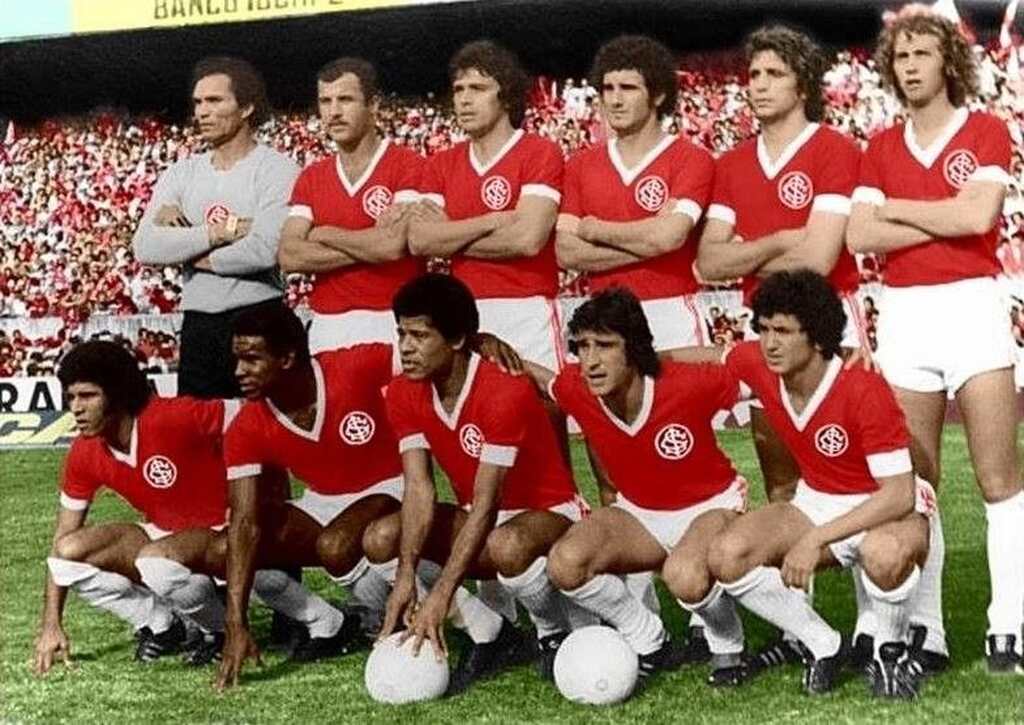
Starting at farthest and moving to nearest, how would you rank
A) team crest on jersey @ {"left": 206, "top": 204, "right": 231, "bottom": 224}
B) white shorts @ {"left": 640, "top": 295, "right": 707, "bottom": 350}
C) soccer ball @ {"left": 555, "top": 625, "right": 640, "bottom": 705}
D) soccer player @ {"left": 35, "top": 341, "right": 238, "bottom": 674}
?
team crest on jersey @ {"left": 206, "top": 204, "right": 231, "bottom": 224} < soccer player @ {"left": 35, "top": 341, "right": 238, "bottom": 674} < white shorts @ {"left": 640, "top": 295, "right": 707, "bottom": 350} < soccer ball @ {"left": 555, "top": 625, "right": 640, "bottom": 705}

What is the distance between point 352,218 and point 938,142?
119 centimetres

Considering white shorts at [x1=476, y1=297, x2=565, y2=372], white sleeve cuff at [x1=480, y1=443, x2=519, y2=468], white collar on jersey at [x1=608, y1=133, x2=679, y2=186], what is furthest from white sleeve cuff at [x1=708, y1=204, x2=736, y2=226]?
white sleeve cuff at [x1=480, y1=443, x2=519, y2=468]

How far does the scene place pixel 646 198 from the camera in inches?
113

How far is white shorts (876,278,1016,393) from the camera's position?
2645mm

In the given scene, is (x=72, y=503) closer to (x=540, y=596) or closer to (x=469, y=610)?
(x=469, y=610)

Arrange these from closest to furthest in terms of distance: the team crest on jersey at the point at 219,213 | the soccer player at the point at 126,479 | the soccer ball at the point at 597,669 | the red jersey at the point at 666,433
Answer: the soccer ball at the point at 597,669, the red jersey at the point at 666,433, the soccer player at the point at 126,479, the team crest on jersey at the point at 219,213

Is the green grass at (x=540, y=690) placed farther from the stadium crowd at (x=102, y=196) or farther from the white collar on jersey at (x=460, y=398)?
the stadium crowd at (x=102, y=196)

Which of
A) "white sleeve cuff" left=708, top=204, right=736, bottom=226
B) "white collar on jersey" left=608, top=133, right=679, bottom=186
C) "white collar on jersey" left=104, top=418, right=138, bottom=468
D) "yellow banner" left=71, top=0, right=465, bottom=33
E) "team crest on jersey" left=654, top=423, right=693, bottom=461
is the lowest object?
"white collar on jersey" left=104, top=418, right=138, bottom=468

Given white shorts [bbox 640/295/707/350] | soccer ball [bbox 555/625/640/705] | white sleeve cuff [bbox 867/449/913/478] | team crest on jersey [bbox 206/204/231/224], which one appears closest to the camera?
white sleeve cuff [bbox 867/449/913/478]

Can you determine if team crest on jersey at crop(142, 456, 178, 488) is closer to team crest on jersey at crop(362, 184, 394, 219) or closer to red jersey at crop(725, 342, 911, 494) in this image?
team crest on jersey at crop(362, 184, 394, 219)

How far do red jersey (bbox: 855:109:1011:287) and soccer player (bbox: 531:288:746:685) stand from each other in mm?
399

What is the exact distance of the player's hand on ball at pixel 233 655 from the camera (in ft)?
9.45

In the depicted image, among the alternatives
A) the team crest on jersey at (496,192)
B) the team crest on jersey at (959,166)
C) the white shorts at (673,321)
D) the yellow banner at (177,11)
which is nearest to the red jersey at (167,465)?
the team crest on jersey at (496,192)

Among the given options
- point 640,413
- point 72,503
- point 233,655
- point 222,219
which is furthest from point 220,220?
point 640,413
